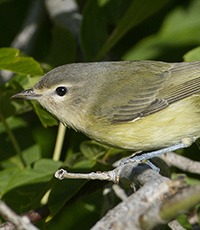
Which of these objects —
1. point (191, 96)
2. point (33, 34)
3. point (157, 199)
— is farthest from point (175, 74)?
point (157, 199)

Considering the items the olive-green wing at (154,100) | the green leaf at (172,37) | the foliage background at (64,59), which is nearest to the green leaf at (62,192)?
the foliage background at (64,59)

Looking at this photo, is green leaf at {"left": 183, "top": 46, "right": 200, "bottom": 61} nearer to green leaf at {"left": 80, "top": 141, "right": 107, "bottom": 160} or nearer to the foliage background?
the foliage background

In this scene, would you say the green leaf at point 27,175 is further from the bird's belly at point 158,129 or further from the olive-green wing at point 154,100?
the olive-green wing at point 154,100

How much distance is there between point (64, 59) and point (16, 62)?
1205 millimetres

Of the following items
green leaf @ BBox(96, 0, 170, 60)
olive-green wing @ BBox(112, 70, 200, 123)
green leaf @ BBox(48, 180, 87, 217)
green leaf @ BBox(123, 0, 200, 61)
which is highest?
green leaf @ BBox(96, 0, 170, 60)

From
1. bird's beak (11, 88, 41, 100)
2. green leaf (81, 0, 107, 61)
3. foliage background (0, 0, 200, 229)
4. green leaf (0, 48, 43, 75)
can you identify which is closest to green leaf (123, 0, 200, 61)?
foliage background (0, 0, 200, 229)

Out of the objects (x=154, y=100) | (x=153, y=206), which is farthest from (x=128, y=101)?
(x=153, y=206)

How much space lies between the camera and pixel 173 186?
7.64ft

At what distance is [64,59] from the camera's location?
510 cm

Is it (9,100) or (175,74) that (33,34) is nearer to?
(9,100)

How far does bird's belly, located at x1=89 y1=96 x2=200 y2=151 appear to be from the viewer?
12.8 ft

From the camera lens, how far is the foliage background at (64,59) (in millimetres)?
4156

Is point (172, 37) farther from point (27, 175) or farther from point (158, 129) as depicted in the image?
point (27, 175)

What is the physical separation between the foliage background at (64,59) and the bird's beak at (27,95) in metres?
0.08
